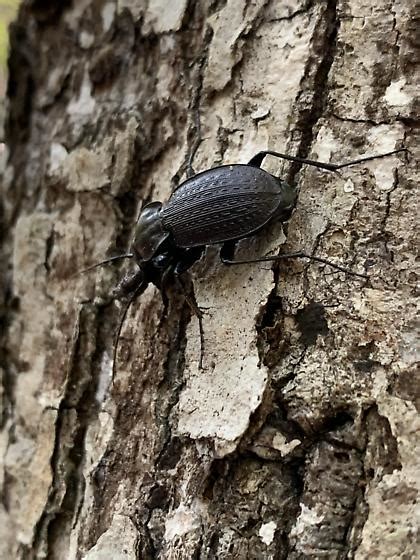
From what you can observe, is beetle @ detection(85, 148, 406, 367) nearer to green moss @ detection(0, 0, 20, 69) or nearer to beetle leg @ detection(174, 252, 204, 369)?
beetle leg @ detection(174, 252, 204, 369)

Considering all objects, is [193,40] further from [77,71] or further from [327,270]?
[327,270]

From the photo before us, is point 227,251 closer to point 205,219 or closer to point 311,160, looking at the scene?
point 205,219

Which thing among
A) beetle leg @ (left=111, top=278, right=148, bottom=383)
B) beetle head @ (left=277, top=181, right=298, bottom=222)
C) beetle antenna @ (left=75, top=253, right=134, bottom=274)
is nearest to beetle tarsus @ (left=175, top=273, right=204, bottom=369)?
beetle leg @ (left=111, top=278, right=148, bottom=383)

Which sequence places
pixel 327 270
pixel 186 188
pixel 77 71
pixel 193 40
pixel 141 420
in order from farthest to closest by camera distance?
pixel 77 71
pixel 193 40
pixel 186 188
pixel 141 420
pixel 327 270

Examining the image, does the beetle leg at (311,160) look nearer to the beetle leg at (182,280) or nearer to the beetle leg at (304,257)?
the beetle leg at (304,257)

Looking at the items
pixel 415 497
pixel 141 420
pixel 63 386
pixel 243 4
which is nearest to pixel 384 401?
pixel 415 497

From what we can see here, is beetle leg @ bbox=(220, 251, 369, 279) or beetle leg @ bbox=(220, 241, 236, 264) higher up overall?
beetle leg @ bbox=(220, 241, 236, 264)

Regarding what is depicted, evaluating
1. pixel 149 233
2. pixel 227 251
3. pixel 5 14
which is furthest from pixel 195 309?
pixel 5 14

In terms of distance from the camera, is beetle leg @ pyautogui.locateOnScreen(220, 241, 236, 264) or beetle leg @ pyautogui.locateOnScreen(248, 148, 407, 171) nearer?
Result: beetle leg @ pyautogui.locateOnScreen(248, 148, 407, 171)

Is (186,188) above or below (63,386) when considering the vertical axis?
above
